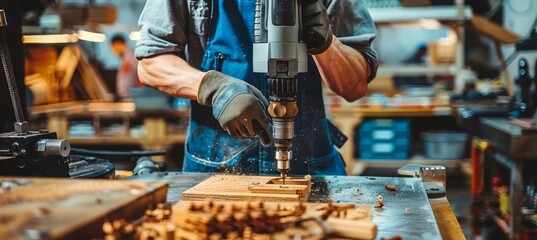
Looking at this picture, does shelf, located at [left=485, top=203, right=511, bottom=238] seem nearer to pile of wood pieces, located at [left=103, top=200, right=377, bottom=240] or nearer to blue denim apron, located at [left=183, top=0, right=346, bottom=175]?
blue denim apron, located at [left=183, top=0, right=346, bottom=175]

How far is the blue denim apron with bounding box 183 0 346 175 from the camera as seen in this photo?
1982 millimetres

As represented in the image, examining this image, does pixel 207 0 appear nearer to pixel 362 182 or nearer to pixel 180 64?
pixel 180 64

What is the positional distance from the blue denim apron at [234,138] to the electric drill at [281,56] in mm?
462

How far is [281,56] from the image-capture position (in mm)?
1447

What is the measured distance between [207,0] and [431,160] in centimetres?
407

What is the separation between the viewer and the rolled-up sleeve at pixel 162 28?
1.99 meters

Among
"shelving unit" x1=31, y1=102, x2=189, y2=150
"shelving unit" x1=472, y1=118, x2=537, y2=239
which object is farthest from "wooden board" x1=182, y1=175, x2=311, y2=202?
"shelving unit" x1=31, y1=102, x2=189, y2=150

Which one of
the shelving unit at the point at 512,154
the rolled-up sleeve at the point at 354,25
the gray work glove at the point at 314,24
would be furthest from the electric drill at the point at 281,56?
the shelving unit at the point at 512,154

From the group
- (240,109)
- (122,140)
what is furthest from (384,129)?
(240,109)

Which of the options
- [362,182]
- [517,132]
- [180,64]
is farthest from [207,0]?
[517,132]

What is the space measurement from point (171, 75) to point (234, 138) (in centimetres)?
29

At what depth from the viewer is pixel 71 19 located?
5684 mm

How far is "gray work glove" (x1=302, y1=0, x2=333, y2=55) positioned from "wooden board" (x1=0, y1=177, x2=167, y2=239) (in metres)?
0.52

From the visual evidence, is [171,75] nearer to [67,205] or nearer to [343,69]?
[343,69]
